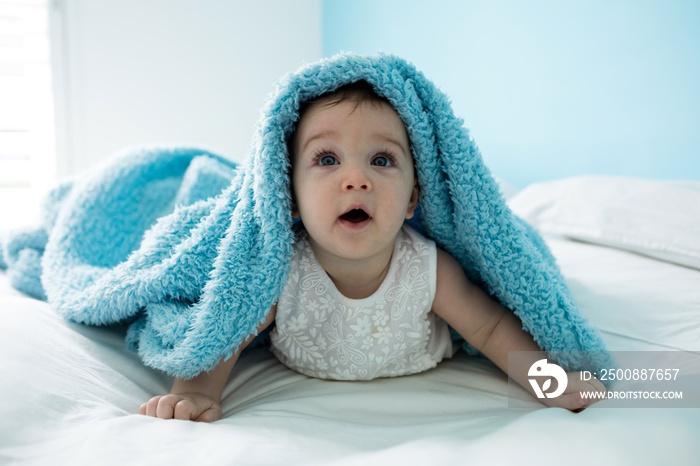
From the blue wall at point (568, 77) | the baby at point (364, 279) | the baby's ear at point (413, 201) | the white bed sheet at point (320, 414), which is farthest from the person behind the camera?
the blue wall at point (568, 77)

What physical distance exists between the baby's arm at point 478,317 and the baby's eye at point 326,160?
0.80 feet

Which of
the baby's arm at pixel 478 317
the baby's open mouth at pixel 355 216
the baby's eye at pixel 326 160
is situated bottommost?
the baby's arm at pixel 478 317

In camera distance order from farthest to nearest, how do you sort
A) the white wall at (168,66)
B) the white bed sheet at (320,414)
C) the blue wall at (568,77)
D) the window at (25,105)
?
the white wall at (168,66) → the window at (25,105) → the blue wall at (568,77) → the white bed sheet at (320,414)

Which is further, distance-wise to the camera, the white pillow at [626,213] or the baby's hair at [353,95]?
the white pillow at [626,213]

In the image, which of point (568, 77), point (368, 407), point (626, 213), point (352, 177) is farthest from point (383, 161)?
point (568, 77)

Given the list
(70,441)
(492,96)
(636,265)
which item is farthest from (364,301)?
(492,96)

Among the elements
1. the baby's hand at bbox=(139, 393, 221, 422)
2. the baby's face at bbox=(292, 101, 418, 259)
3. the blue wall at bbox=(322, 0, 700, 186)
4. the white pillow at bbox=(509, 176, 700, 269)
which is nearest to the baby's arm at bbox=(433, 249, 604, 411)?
the baby's face at bbox=(292, 101, 418, 259)

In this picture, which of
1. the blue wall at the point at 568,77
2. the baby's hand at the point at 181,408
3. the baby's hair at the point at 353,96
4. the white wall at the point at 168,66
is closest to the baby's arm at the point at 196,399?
the baby's hand at the point at 181,408

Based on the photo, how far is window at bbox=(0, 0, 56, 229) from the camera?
2887mm

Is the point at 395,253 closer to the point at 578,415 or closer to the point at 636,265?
the point at 578,415

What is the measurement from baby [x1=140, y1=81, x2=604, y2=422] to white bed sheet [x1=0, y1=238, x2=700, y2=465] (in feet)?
0.14

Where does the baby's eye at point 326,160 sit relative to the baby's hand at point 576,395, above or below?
above

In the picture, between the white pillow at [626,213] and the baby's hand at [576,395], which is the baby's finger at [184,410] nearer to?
the baby's hand at [576,395]

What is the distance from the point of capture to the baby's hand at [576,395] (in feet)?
2.72
